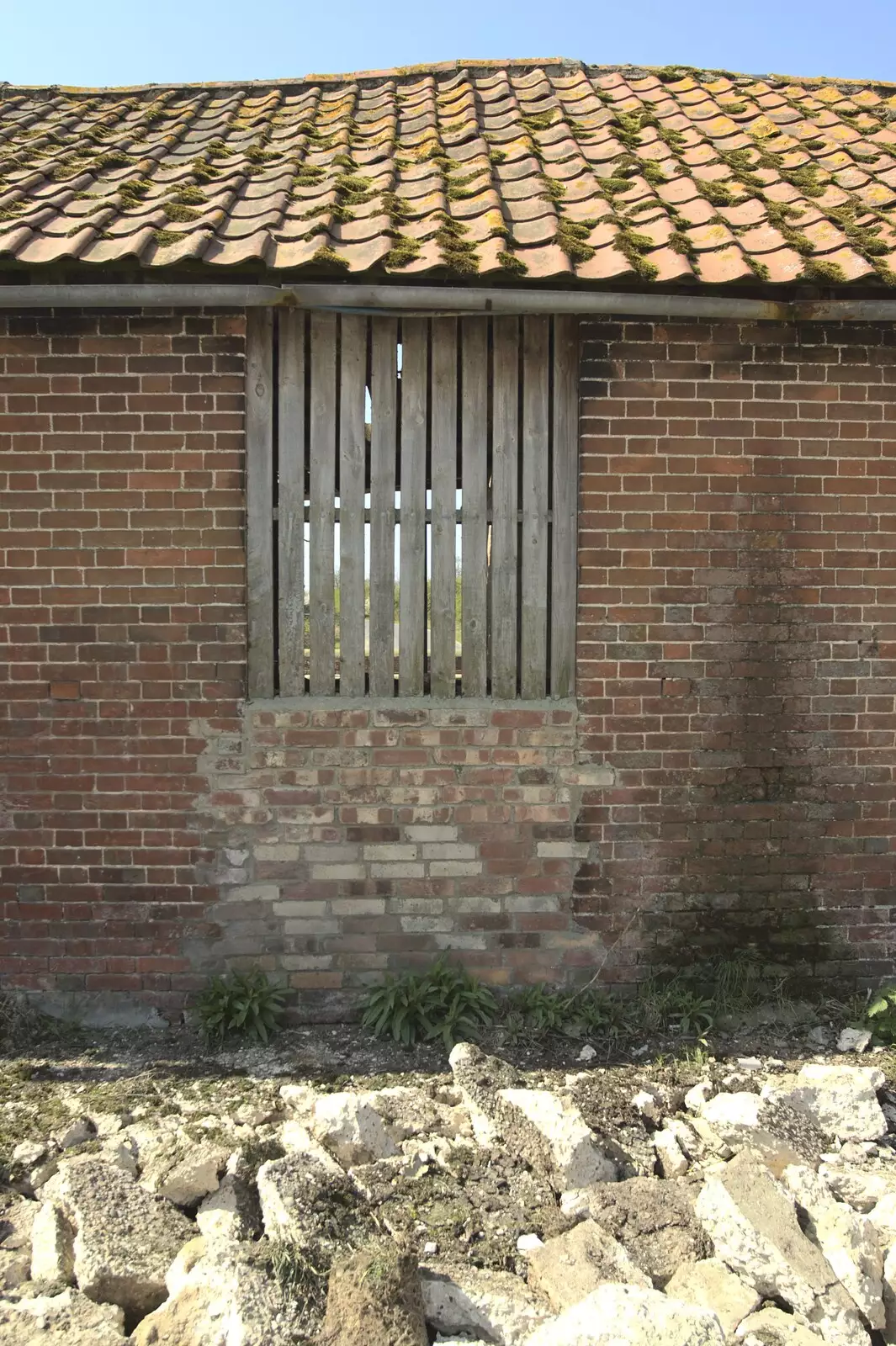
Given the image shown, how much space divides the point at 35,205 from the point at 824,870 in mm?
5072

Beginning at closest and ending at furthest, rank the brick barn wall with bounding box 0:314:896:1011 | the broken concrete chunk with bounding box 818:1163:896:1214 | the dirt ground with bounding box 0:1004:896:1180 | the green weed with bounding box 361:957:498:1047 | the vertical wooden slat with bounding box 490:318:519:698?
1. the broken concrete chunk with bounding box 818:1163:896:1214
2. the dirt ground with bounding box 0:1004:896:1180
3. the green weed with bounding box 361:957:498:1047
4. the brick barn wall with bounding box 0:314:896:1011
5. the vertical wooden slat with bounding box 490:318:519:698

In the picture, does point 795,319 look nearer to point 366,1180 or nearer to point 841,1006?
point 841,1006

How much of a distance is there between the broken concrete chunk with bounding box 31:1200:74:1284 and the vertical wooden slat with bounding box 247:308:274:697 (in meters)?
2.28

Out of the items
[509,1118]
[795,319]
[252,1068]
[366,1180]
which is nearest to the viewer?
[366,1180]

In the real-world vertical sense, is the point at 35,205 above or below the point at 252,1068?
above

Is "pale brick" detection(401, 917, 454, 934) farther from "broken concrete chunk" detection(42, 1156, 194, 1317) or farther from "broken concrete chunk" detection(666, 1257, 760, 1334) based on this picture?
"broken concrete chunk" detection(666, 1257, 760, 1334)

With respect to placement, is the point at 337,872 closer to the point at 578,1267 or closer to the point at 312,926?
the point at 312,926

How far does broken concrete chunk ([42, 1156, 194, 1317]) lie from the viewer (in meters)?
2.61

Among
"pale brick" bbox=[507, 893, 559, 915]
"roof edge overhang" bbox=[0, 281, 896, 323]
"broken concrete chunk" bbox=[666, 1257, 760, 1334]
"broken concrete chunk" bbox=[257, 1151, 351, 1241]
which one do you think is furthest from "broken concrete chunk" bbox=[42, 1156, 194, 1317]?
"roof edge overhang" bbox=[0, 281, 896, 323]

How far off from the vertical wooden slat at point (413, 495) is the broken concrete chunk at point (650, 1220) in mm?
2295

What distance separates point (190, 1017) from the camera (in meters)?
4.46

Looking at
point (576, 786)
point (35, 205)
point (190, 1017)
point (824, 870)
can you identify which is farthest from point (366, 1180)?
point (35, 205)

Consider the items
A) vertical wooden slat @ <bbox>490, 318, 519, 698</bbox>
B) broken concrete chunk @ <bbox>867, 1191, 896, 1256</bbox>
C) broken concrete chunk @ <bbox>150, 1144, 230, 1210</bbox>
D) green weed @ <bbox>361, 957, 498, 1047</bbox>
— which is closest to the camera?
broken concrete chunk @ <bbox>867, 1191, 896, 1256</bbox>

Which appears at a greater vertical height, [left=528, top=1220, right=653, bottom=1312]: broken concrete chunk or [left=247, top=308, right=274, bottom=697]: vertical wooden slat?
[left=247, top=308, right=274, bottom=697]: vertical wooden slat
